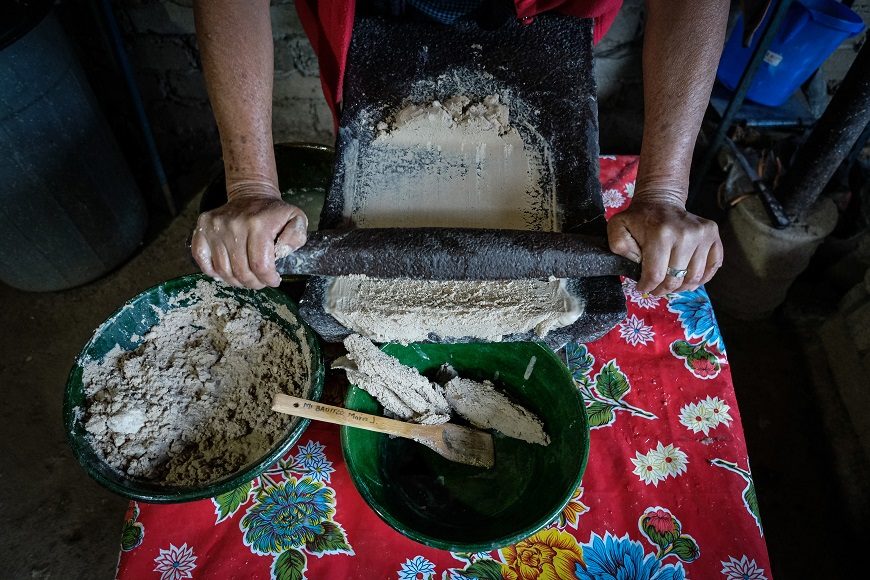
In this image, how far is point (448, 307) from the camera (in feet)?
3.62

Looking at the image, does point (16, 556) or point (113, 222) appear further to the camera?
point (113, 222)

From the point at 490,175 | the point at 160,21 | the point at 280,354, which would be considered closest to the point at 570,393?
the point at 490,175

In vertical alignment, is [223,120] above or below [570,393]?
above

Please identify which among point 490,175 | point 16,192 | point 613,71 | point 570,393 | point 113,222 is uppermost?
point 490,175

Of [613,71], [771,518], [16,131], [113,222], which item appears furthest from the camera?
[613,71]

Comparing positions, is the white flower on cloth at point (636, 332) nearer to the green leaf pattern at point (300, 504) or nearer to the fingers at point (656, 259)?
the fingers at point (656, 259)

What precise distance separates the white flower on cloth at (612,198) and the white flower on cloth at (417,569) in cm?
115

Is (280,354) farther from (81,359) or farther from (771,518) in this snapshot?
(771,518)

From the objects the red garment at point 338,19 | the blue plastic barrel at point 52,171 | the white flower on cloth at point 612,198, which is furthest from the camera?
the blue plastic barrel at point 52,171

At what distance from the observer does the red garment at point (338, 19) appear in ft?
4.46

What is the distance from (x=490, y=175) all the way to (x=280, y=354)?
2.10 ft

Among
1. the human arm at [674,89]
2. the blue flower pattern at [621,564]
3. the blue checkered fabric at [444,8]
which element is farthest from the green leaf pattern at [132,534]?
the blue checkered fabric at [444,8]

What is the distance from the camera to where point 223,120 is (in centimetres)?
127

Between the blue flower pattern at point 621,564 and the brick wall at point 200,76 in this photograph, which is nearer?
the blue flower pattern at point 621,564
